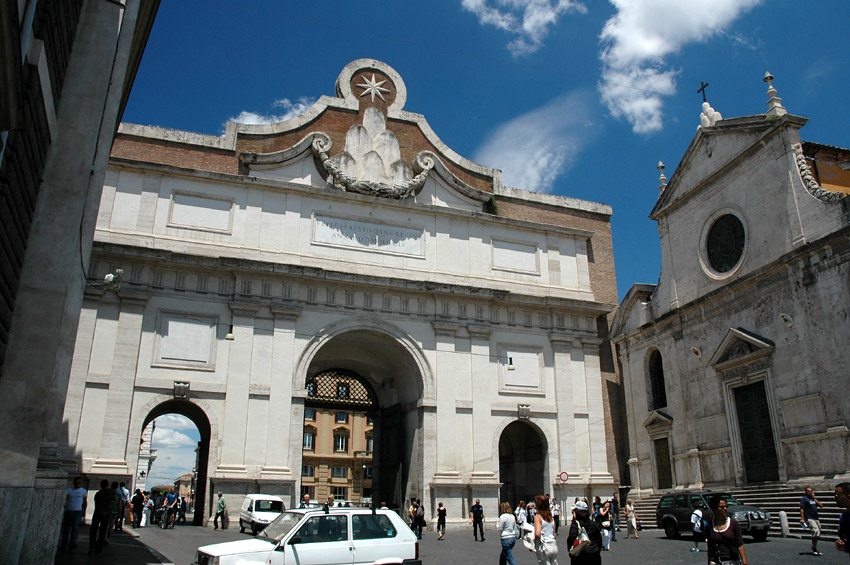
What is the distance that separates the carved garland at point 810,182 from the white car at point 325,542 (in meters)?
15.0

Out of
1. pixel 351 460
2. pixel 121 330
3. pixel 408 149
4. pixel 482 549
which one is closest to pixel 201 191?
pixel 121 330

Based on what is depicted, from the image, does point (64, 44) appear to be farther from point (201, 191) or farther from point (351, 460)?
point (351, 460)

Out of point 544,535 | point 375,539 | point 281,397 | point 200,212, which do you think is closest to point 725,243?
point 281,397

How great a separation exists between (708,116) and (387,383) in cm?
1656

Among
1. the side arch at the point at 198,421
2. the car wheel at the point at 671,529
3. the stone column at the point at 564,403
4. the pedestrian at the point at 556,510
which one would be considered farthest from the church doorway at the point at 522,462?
the side arch at the point at 198,421

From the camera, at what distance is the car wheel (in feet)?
61.2

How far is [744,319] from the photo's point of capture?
67.7ft

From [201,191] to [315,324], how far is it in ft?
21.2

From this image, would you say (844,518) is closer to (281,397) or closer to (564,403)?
(281,397)

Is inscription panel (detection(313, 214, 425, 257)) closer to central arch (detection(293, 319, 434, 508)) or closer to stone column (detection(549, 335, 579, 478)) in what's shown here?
A: central arch (detection(293, 319, 434, 508))

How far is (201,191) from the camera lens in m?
24.2

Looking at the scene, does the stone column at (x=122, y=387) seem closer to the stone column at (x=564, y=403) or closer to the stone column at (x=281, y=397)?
the stone column at (x=281, y=397)

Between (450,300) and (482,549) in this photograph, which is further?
(450,300)

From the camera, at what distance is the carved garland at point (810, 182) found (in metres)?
→ 17.9
